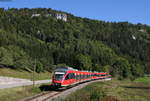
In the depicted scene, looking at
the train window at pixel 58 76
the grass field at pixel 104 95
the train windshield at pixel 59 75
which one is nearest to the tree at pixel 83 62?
the grass field at pixel 104 95

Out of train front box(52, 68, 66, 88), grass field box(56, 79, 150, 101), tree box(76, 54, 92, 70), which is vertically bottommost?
grass field box(56, 79, 150, 101)

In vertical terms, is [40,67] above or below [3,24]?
below

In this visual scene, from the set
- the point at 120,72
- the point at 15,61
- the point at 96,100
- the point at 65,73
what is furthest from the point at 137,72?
the point at 96,100


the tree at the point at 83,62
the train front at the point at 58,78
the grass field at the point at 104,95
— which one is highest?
the tree at the point at 83,62

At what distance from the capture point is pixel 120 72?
152 metres

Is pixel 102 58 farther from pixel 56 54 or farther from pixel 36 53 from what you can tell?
pixel 36 53

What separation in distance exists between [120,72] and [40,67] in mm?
65517

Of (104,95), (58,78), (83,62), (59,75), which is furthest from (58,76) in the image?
(83,62)

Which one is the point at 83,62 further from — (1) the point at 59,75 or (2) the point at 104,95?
(2) the point at 104,95

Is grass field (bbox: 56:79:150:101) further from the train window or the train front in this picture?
the train window

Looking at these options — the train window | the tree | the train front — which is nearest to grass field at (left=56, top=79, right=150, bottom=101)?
the train front

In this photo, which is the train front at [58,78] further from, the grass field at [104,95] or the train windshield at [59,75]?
the grass field at [104,95]

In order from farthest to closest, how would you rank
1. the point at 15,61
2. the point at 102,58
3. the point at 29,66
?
the point at 102,58
the point at 29,66
the point at 15,61

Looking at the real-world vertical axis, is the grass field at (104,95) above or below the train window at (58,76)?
below
